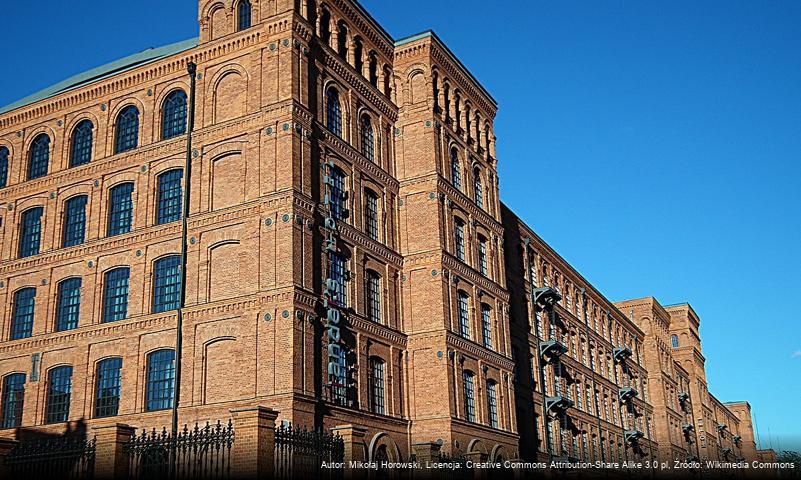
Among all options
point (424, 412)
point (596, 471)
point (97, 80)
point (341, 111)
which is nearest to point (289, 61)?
point (341, 111)

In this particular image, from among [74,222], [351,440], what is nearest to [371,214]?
[74,222]

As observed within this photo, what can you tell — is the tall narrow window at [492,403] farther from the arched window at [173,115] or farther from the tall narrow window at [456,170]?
the arched window at [173,115]

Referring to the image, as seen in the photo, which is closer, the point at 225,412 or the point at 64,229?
the point at 225,412

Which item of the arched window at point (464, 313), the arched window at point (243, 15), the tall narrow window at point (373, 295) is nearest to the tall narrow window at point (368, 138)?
the tall narrow window at point (373, 295)

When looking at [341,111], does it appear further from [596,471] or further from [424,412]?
[596,471]

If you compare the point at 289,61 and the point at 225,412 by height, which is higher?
the point at 289,61

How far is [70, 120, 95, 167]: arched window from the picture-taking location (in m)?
39.7

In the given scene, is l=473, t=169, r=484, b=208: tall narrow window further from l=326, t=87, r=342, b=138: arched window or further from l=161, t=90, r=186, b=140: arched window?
l=161, t=90, r=186, b=140: arched window

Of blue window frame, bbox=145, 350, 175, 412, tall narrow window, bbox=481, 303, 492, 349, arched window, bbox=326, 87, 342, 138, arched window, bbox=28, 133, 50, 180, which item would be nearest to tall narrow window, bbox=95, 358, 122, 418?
blue window frame, bbox=145, 350, 175, 412

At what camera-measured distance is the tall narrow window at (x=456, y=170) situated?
1698 inches

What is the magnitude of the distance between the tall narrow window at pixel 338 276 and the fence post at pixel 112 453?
10.5m

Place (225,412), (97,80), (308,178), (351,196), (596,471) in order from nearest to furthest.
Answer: (225,412) → (308,178) → (351,196) → (97,80) → (596,471)

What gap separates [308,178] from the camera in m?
33.6

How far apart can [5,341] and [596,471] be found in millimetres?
35486
